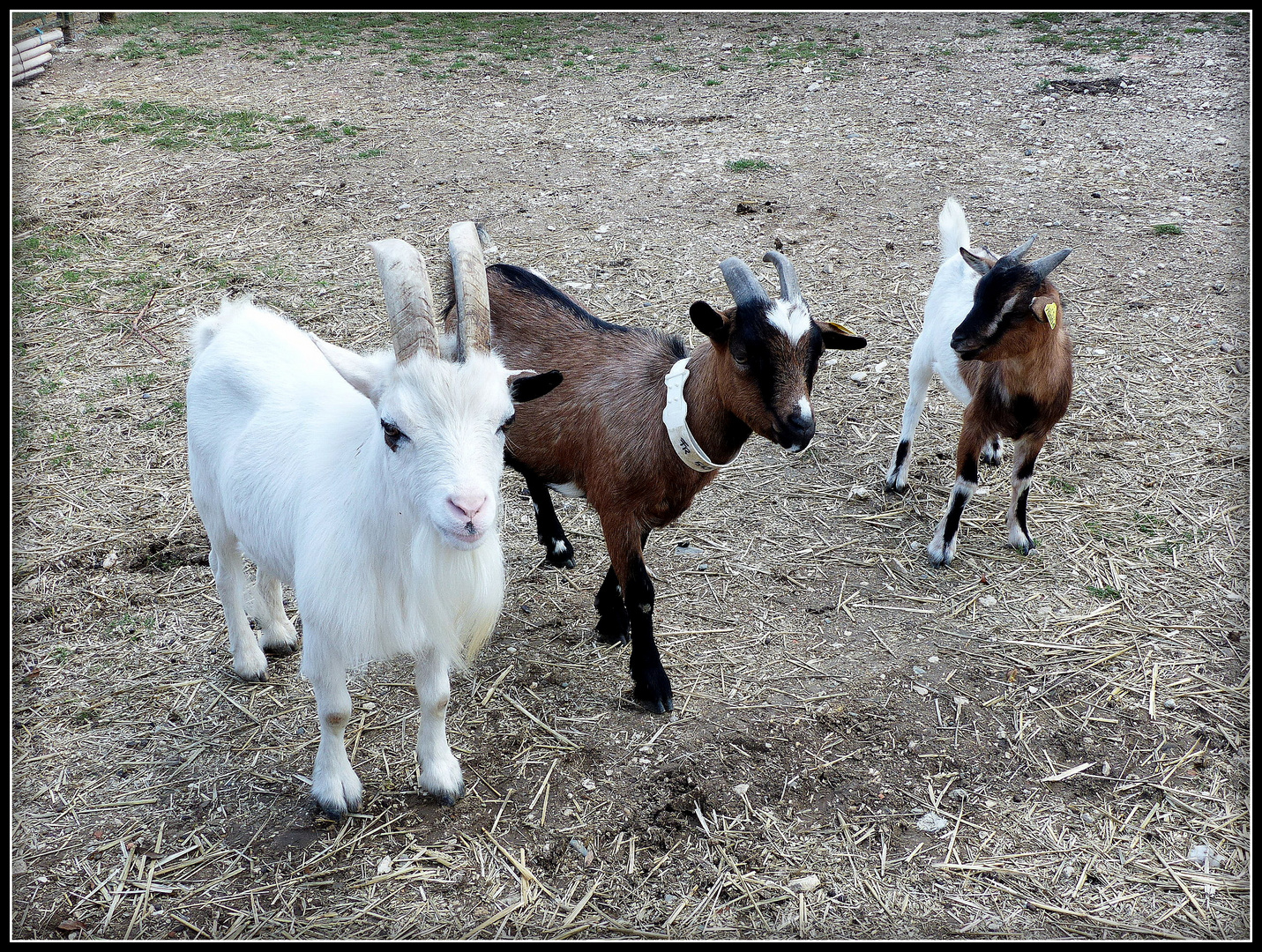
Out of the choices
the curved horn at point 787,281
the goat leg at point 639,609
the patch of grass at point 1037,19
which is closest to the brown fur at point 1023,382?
the curved horn at point 787,281

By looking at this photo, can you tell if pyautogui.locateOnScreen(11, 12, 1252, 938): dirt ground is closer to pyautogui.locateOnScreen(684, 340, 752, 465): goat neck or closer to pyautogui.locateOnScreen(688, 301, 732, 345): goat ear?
pyautogui.locateOnScreen(684, 340, 752, 465): goat neck

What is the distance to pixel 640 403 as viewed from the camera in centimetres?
373

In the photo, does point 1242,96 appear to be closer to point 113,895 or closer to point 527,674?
point 527,674

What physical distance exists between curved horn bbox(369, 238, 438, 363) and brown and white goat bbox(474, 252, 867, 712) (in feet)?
3.31

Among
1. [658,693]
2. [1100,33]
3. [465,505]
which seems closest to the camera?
[465,505]

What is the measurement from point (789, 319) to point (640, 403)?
2.52ft

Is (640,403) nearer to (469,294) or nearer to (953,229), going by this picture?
(469,294)

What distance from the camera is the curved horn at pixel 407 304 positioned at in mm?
2604

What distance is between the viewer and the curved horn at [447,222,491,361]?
2.66 metres

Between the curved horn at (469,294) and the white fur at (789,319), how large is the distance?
3.48 feet

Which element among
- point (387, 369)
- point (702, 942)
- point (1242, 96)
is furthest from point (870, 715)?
point (1242, 96)

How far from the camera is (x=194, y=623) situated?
423 centimetres

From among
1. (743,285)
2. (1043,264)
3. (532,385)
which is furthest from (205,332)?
(1043,264)

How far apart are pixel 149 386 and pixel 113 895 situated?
3798 millimetres
